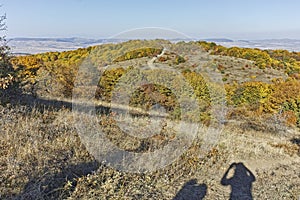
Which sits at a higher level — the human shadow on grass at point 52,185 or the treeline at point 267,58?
the treeline at point 267,58

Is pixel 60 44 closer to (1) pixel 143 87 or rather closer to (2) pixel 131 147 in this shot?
(1) pixel 143 87

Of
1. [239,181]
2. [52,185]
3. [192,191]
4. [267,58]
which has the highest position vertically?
[267,58]

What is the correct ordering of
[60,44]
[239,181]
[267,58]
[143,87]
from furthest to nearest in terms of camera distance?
[267,58] → [60,44] → [143,87] → [239,181]

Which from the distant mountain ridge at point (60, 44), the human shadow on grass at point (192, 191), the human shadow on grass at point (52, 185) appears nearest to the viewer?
the human shadow on grass at point (52, 185)

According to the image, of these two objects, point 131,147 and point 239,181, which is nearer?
point 239,181

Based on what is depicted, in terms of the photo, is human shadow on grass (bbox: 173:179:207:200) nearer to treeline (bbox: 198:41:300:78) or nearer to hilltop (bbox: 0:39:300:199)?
hilltop (bbox: 0:39:300:199)

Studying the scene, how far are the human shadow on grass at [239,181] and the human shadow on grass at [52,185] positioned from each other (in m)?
2.26

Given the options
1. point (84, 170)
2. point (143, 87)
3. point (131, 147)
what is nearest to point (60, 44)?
point (143, 87)

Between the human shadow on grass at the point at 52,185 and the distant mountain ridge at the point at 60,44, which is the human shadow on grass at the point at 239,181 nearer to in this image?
the human shadow on grass at the point at 52,185

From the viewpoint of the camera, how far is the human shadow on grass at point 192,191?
396 cm

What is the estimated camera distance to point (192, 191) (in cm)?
420

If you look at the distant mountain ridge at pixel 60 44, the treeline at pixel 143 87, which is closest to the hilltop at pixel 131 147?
the treeline at pixel 143 87

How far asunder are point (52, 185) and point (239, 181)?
3.15 metres

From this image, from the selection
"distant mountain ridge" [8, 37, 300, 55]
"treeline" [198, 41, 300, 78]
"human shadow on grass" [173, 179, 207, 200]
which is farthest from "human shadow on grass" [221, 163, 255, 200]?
"treeline" [198, 41, 300, 78]
